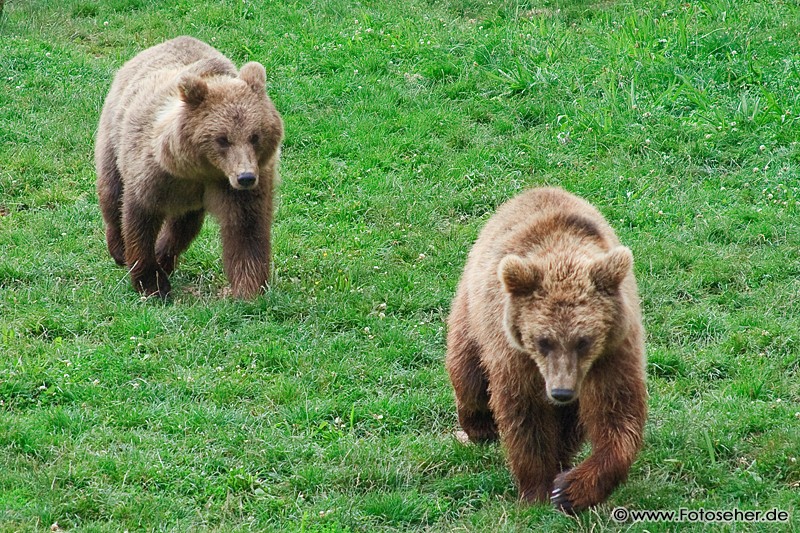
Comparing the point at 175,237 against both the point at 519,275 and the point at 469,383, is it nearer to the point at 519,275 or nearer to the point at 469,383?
the point at 469,383

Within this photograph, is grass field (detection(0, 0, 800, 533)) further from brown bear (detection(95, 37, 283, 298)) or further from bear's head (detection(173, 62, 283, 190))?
Answer: bear's head (detection(173, 62, 283, 190))

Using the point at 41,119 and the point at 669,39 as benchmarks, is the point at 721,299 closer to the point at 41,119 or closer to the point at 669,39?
the point at 669,39

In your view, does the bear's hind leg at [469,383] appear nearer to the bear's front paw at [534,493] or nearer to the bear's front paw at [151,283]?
the bear's front paw at [534,493]

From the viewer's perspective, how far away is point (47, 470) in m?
6.12

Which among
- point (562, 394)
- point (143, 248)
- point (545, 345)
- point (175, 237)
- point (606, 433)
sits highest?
point (545, 345)

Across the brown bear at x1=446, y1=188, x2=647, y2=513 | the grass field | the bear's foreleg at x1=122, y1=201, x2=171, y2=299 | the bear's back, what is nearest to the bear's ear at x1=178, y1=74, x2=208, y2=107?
the bear's foreleg at x1=122, y1=201, x2=171, y2=299

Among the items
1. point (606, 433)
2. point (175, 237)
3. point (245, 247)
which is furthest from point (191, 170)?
point (606, 433)

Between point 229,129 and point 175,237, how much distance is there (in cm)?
137

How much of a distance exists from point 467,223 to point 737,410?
11.5 ft

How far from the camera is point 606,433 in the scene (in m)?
5.66

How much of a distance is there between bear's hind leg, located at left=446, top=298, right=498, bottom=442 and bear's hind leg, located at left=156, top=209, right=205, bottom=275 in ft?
10.1

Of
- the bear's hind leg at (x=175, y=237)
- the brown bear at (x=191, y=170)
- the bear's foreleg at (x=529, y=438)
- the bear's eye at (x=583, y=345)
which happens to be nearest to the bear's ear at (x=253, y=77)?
the brown bear at (x=191, y=170)

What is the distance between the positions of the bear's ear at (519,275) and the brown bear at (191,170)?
9.88ft

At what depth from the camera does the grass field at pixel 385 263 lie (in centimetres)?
623
